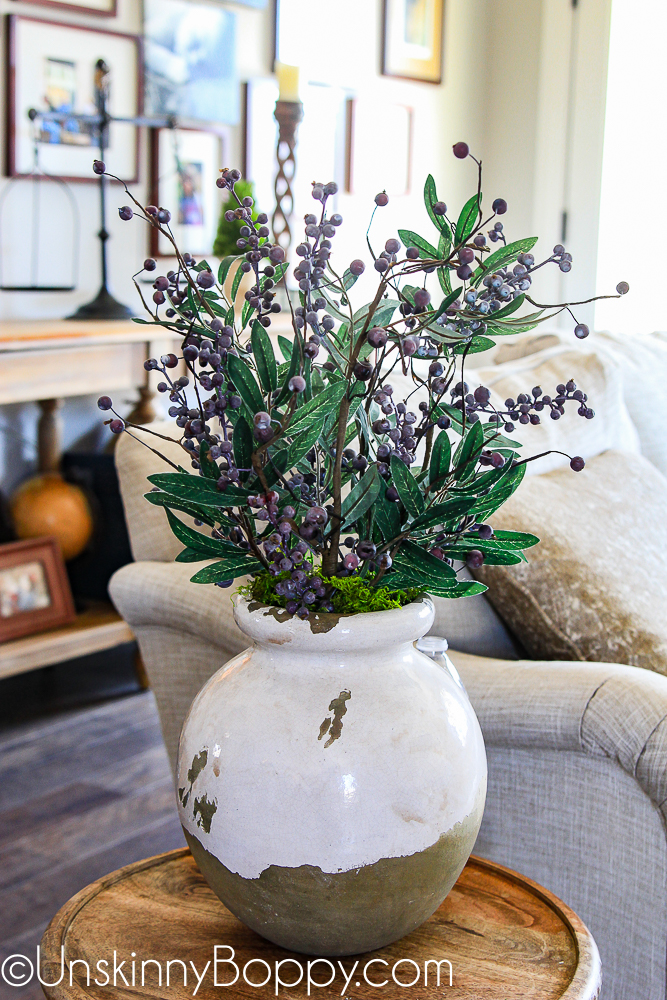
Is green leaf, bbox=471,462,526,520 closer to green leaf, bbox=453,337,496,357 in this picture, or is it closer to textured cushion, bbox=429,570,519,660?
green leaf, bbox=453,337,496,357

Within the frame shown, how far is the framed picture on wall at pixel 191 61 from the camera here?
2.81m

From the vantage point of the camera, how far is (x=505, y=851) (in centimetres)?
101

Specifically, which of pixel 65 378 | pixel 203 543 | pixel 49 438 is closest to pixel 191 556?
pixel 203 543

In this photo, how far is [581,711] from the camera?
37.4 inches

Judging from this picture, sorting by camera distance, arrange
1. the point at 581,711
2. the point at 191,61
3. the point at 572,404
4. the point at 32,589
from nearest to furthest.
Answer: the point at 581,711
the point at 572,404
the point at 32,589
the point at 191,61

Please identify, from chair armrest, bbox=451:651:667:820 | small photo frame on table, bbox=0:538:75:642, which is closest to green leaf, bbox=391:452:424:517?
chair armrest, bbox=451:651:667:820

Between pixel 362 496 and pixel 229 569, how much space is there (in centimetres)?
11

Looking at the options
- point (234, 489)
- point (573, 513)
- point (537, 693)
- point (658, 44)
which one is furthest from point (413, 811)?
point (658, 44)

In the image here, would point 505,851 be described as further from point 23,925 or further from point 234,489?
point 23,925

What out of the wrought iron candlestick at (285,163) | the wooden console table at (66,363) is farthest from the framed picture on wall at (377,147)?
the wooden console table at (66,363)

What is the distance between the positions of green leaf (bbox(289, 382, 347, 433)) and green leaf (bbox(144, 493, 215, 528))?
12 centimetres

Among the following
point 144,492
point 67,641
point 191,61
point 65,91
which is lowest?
point 67,641

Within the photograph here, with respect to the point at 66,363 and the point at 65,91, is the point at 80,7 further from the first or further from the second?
the point at 66,363

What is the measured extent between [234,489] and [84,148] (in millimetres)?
2327
